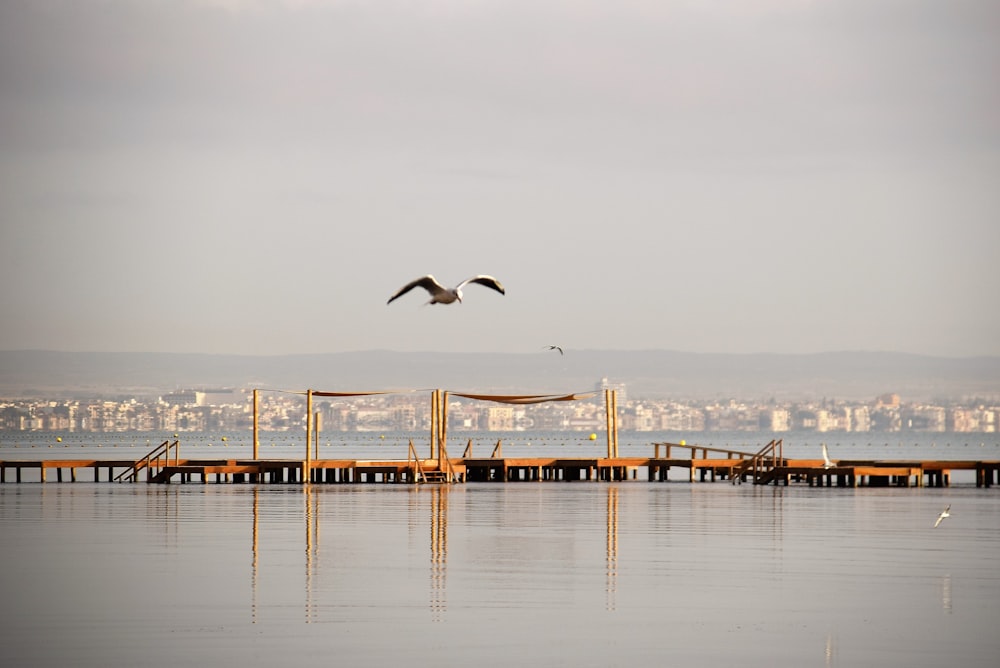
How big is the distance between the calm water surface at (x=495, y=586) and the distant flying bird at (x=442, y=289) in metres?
4.57

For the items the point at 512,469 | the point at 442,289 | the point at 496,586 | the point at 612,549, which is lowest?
the point at 512,469

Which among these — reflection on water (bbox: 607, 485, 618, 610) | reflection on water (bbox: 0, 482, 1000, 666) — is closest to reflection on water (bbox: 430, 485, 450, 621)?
reflection on water (bbox: 0, 482, 1000, 666)

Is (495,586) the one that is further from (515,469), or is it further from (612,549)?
(515,469)

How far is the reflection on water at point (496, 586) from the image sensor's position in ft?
54.3

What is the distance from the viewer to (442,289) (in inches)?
1158

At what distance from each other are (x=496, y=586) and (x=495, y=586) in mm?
14

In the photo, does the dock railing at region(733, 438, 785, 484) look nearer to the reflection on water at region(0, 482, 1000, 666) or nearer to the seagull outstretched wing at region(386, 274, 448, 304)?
the reflection on water at region(0, 482, 1000, 666)

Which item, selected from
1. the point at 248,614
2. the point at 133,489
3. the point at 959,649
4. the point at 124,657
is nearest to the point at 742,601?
the point at 959,649

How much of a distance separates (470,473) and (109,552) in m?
35.2

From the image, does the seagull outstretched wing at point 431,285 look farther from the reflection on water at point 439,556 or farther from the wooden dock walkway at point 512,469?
the wooden dock walkway at point 512,469

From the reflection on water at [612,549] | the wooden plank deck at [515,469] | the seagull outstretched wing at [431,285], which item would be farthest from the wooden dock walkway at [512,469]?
the seagull outstretched wing at [431,285]

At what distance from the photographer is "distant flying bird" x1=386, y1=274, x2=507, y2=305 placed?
28.2 metres

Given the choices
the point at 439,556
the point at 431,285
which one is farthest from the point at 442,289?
the point at 439,556

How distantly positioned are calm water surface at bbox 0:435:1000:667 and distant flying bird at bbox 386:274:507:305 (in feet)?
15.0
